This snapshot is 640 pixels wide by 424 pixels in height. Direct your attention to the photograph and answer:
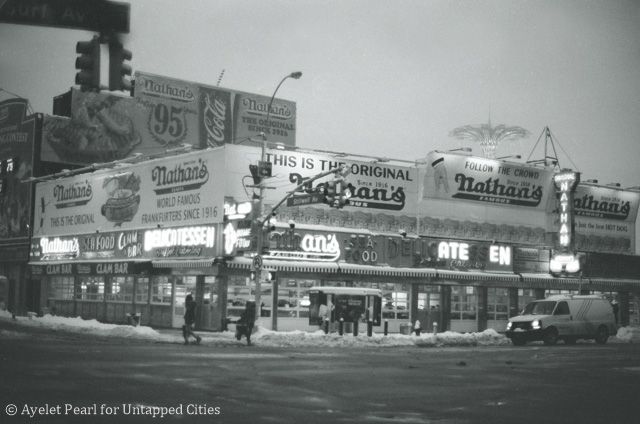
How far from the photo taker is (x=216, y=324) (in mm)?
44219

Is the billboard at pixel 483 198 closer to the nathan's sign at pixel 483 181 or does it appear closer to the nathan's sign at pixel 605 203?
the nathan's sign at pixel 483 181

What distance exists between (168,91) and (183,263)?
35.1m

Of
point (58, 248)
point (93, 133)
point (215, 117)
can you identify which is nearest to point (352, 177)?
point (58, 248)

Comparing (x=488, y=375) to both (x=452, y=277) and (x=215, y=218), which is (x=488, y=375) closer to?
(x=215, y=218)

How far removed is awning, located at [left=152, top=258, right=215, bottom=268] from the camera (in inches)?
1704

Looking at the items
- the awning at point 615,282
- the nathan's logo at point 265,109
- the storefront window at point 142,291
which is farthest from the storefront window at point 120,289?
the awning at point 615,282

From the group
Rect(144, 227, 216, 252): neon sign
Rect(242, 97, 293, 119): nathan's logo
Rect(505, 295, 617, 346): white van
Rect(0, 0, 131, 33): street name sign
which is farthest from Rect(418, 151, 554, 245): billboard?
Rect(0, 0, 131, 33): street name sign

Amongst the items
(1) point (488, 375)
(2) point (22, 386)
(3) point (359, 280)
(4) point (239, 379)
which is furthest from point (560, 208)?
(2) point (22, 386)

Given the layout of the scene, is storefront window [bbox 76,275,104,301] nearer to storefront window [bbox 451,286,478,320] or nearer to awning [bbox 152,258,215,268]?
awning [bbox 152,258,215,268]

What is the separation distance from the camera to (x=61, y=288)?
6109 cm

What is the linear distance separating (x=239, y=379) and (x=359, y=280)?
99.6 ft

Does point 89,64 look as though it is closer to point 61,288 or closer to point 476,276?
point 476,276

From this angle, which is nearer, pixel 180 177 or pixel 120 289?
pixel 180 177

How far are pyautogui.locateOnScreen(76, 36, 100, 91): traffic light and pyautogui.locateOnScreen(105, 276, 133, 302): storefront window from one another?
39736mm
